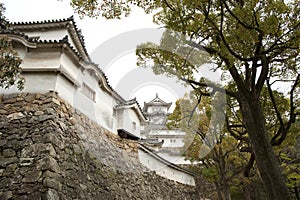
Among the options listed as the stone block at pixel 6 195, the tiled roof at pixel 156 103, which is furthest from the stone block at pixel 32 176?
the tiled roof at pixel 156 103

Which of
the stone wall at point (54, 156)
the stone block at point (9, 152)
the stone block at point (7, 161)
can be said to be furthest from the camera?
the stone block at point (9, 152)

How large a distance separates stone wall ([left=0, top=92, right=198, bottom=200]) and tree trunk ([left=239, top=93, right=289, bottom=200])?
4.83 m

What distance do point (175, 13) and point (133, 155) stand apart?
7063 mm

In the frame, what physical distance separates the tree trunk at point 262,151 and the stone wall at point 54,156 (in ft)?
15.9

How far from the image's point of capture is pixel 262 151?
5934mm

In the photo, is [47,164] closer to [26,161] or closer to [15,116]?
[26,161]

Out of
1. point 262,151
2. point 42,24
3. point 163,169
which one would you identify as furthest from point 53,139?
point 163,169

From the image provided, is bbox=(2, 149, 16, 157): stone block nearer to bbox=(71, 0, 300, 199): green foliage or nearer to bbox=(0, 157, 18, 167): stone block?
bbox=(0, 157, 18, 167): stone block

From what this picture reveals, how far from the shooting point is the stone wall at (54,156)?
548 cm

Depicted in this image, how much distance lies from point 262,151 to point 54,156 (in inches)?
218

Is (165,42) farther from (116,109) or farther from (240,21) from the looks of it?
(116,109)

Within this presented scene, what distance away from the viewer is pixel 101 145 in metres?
8.96

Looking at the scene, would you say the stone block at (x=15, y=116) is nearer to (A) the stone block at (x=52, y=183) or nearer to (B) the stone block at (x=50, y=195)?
(A) the stone block at (x=52, y=183)

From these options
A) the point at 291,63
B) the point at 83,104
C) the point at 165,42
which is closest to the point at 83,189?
the point at 83,104
